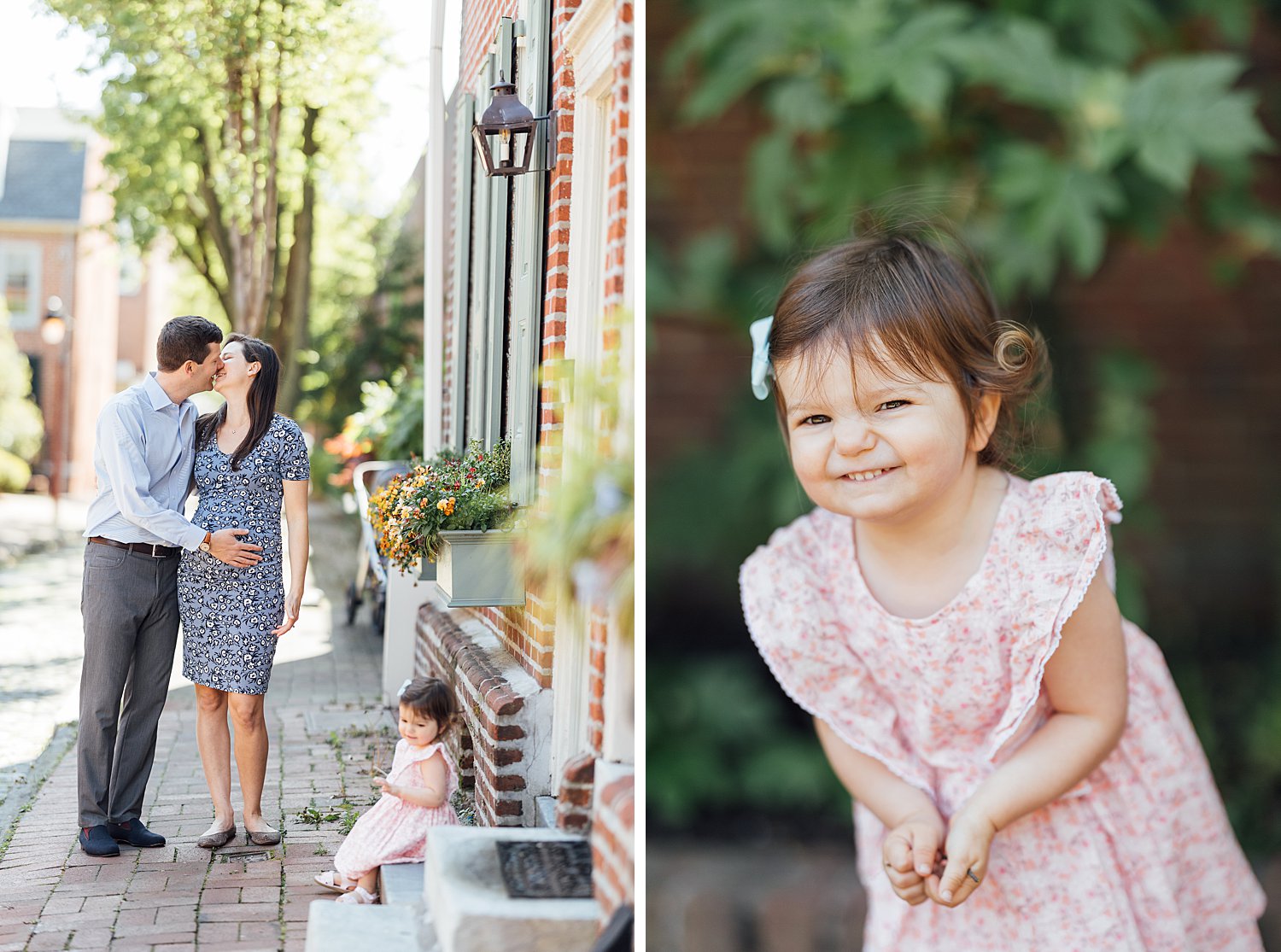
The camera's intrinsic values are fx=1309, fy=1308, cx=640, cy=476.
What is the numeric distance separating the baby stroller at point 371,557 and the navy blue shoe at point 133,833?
8.09 feet

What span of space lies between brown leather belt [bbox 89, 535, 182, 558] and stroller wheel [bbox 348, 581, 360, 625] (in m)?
4.47

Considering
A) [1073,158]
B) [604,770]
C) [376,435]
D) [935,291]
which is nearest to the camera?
[1073,158]

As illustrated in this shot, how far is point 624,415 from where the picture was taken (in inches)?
87.4

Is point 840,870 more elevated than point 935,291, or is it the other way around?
point 935,291

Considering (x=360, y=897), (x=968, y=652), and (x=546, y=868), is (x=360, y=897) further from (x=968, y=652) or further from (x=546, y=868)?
(x=968, y=652)

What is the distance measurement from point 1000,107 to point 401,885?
7.70 ft

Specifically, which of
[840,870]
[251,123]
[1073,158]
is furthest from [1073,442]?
[251,123]

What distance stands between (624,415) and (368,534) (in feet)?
16.4

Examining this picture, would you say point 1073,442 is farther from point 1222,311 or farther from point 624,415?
point 624,415

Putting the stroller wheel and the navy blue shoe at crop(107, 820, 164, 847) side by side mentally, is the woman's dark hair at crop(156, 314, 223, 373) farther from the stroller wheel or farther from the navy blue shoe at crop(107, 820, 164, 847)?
the stroller wheel

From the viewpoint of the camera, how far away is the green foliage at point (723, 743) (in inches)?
91.2

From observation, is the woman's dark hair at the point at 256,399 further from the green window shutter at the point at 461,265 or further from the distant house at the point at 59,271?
the distant house at the point at 59,271

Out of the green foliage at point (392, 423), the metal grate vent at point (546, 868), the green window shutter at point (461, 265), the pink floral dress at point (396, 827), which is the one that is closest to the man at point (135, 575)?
the pink floral dress at point (396, 827)

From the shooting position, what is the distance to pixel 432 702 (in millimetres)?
3395
